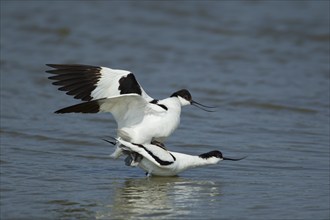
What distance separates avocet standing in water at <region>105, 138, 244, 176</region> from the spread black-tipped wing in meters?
0.50

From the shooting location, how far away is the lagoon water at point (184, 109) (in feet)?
22.6

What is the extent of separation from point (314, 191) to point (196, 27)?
34.2ft

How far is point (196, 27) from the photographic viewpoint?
1733 centimetres

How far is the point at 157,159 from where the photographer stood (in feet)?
25.4

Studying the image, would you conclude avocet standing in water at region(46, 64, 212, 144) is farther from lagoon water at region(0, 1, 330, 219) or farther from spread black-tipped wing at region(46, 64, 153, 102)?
lagoon water at region(0, 1, 330, 219)

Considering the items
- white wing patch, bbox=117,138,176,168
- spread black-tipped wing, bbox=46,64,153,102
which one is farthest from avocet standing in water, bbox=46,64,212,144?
white wing patch, bbox=117,138,176,168

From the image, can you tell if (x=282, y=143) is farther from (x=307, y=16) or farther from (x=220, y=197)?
(x=307, y=16)

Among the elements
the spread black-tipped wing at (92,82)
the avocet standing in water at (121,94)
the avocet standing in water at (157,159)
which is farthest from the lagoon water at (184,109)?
the spread black-tipped wing at (92,82)

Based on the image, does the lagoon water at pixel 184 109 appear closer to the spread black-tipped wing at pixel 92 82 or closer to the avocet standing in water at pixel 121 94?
the avocet standing in water at pixel 121 94

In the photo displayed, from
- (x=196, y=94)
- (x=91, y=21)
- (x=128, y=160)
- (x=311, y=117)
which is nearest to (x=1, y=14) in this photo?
(x=91, y=21)

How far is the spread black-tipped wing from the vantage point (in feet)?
25.5

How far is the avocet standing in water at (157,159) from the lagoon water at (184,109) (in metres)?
0.15

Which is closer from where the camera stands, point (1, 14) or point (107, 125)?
point (107, 125)

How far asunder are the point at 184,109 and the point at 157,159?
3492mm
